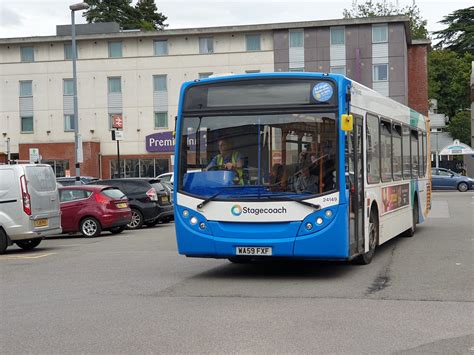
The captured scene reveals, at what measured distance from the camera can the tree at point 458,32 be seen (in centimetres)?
7906

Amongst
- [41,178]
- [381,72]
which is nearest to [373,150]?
[41,178]

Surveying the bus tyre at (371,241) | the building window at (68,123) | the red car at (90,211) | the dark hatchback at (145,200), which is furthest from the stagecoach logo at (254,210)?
the building window at (68,123)

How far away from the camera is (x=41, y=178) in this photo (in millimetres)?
16281

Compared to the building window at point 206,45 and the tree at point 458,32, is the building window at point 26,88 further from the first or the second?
the tree at point 458,32

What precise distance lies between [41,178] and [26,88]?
4394cm

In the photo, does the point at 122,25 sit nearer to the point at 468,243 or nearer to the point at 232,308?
the point at 468,243

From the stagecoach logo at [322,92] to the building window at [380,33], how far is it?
46.6 metres

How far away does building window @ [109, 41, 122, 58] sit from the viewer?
56.9 m

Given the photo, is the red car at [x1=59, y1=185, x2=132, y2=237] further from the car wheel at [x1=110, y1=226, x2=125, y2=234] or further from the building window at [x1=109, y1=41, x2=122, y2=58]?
the building window at [x1=109, y1=41, x2=122, y2=58]

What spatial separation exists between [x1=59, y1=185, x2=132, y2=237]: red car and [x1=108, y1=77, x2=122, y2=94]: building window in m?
37.1

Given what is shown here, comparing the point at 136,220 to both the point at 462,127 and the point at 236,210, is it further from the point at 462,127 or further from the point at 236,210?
the point at 462,127

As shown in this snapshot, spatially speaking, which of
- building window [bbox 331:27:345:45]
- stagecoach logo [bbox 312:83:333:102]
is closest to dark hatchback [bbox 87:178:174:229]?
stagecoach logo [bbox 312:83:333:102]

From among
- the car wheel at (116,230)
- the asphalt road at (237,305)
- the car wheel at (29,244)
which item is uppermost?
the asphalt road at (237,305)

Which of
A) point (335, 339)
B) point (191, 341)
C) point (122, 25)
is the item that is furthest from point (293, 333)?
point (122, 25)
